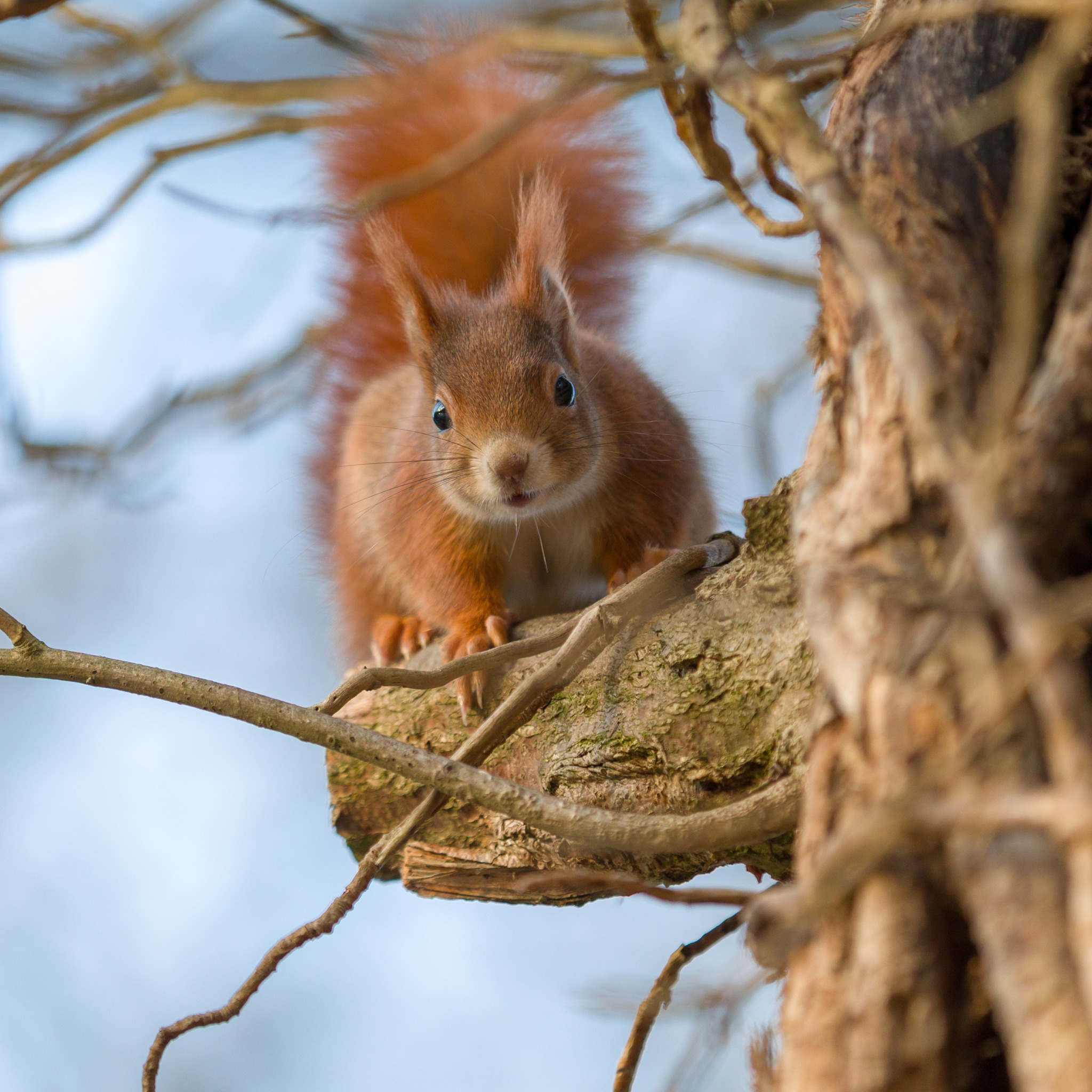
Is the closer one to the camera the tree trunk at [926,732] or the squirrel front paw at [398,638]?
the tree trunk at [926,732]

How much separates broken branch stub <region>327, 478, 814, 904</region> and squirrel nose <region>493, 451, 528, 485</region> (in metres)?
0.35

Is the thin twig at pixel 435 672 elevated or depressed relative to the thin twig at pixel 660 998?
elevated

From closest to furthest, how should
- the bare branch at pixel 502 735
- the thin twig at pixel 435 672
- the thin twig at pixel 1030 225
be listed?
1. the thin twig at pixel 1030 225
2. the bare branch at pixel 502 735
3. the thin twig at pixel 435 672

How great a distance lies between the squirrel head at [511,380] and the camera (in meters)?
1.85

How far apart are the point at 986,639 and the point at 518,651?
832 mm

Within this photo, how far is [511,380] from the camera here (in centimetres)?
191

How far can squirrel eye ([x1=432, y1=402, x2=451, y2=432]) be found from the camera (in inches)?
77.8

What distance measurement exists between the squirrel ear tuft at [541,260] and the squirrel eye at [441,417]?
0.24 metres

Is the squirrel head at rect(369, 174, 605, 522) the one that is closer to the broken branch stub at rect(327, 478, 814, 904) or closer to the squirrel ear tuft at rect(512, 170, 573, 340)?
the squirrel ear tuft at rect(512, 170, 573, 340)

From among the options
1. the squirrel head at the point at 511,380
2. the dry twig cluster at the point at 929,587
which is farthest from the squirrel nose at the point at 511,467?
the dry twig cluster at the point at 929,587

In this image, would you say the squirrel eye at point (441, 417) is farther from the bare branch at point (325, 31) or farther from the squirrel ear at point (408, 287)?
the bare branch at point (325, 31)

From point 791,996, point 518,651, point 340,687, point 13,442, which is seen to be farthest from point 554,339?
point 791,996

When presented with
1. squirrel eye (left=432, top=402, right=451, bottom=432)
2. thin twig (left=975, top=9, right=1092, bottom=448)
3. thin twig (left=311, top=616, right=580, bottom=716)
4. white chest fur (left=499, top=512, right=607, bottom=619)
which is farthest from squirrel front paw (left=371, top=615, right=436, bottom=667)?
thin twig (left=975, top=9, right=1092, bottom=448)

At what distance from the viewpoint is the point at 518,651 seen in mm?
1412
